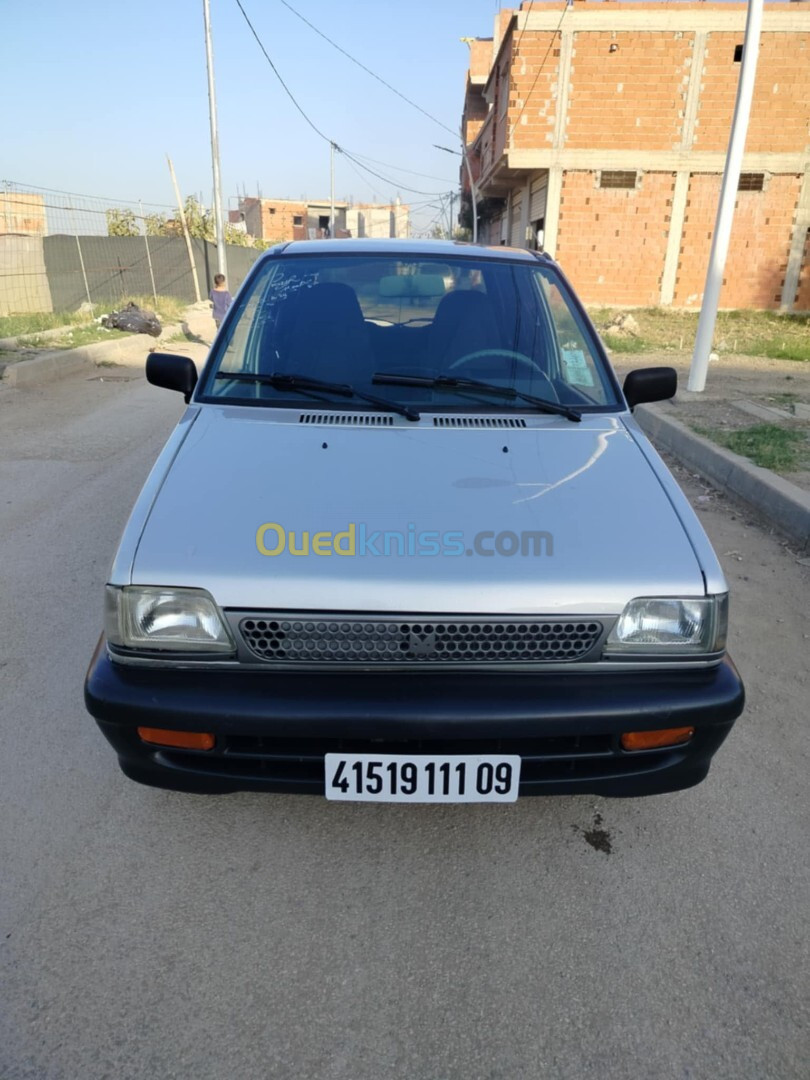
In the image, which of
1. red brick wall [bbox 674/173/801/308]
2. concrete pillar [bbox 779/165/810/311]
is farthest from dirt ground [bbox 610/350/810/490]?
concrete pillar [bbox 779/165/810/311]

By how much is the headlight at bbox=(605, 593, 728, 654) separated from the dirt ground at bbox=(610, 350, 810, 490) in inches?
152

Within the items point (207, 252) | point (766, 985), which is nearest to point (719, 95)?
point (207, 252)

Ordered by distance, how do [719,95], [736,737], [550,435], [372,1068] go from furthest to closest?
[719,95]
[736,737]
[550,435]
[372,1068]

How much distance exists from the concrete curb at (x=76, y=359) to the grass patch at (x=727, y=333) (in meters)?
8.60

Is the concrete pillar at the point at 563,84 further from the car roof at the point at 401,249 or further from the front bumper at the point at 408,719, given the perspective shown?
the front bumper at the point at 408,719

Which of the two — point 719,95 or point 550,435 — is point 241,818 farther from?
point 719,95

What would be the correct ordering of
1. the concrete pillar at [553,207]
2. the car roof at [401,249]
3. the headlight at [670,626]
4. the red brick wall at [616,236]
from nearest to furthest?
the headlight at [670,626], the car roof at [401,249], the red brick wall at [616,236], the concrete pillar at [553,207]

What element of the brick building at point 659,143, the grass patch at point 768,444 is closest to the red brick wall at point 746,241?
the brick building at point 659,143

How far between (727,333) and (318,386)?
16.9 meters

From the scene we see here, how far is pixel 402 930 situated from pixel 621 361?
37.9 ft

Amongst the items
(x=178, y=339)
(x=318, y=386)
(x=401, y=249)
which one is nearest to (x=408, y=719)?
(x=318, y=386)

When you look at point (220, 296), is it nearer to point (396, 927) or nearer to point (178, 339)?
point (178, 339)

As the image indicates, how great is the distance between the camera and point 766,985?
185cm

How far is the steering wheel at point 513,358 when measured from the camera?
9.61 feet
